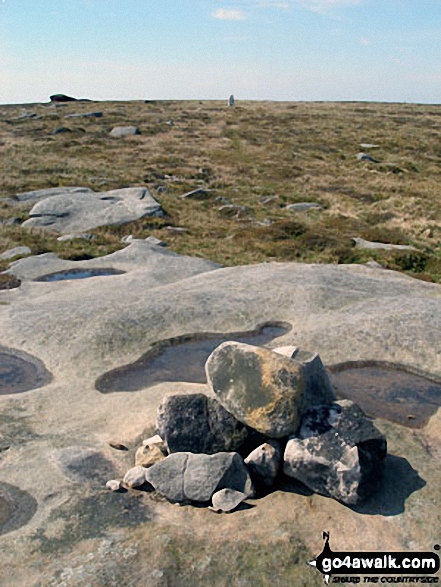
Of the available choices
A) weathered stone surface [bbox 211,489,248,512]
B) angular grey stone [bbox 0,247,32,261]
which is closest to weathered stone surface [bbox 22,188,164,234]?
angular grey stone [bbox 0,247,32,261]

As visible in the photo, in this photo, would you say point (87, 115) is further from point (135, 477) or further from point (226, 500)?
point (226, 500)

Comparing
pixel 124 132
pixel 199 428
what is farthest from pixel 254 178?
pixel 199 428

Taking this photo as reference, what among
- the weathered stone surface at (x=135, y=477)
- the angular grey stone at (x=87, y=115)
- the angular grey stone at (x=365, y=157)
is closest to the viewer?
the weathered stone surface at (x=135, y=477)

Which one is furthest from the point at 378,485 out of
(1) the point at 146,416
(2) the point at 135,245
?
(2) the point at 135,245

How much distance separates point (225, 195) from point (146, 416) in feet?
138

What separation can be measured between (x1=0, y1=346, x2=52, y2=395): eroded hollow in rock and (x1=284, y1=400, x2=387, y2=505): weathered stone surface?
350 inches

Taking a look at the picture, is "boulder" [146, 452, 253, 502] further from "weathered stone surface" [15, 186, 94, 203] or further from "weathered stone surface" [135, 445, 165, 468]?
"weathered stone surface" [15, 186, 94, 203]

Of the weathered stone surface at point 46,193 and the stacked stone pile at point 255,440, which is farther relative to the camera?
the weathered stone surface at point 46,193

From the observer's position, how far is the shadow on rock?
12.4m

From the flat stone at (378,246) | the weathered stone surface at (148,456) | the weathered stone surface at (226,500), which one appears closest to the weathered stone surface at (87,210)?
the flat stone at (378,246)

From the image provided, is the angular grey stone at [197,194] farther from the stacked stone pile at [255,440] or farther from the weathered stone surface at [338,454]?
the weathered stone surface at [338,454]

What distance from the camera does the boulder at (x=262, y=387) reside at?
43.6ft

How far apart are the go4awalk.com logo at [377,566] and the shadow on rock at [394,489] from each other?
118cm

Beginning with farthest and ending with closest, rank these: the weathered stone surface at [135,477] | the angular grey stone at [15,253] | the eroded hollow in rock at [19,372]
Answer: the angular grey stone at [15,253] → the eroded hollow in rock at [19,372] → the weathered stone surface at [135,477]
